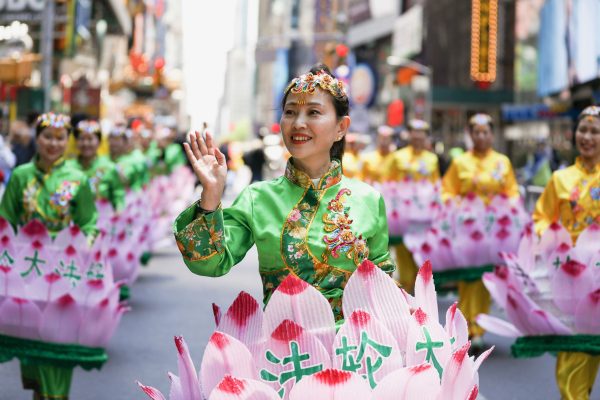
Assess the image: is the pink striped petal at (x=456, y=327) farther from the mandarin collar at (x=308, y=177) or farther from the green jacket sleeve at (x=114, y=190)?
the green jacket sleeve at (x=114, y=190)

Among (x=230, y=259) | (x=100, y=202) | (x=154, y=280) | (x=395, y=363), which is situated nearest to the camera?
(x=395, y=363)

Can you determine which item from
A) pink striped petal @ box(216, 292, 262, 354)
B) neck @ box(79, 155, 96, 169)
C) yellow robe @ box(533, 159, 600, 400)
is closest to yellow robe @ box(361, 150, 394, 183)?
neck @ box(79, 155, 96, 169)

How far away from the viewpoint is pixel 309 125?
344cm

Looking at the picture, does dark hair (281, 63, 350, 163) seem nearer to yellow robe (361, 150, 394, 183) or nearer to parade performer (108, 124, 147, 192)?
parade performer (108, 124, 147, 192)

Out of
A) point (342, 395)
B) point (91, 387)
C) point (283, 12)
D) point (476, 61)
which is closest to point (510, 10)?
point (476, 61)

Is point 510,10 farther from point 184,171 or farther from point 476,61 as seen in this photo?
point 184,171

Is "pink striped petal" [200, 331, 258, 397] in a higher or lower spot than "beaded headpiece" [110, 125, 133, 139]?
lower

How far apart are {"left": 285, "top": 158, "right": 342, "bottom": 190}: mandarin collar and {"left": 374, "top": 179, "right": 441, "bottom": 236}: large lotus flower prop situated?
7649 millimetres

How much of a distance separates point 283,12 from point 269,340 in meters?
137

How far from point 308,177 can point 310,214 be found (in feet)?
0.45

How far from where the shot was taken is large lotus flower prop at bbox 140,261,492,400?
2.66 meters

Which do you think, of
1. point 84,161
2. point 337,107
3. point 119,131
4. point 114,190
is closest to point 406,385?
point 337,107

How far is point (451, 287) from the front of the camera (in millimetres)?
10094

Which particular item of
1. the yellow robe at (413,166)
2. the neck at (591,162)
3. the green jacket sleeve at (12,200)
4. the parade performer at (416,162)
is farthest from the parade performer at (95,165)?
the neck at (591,162)
